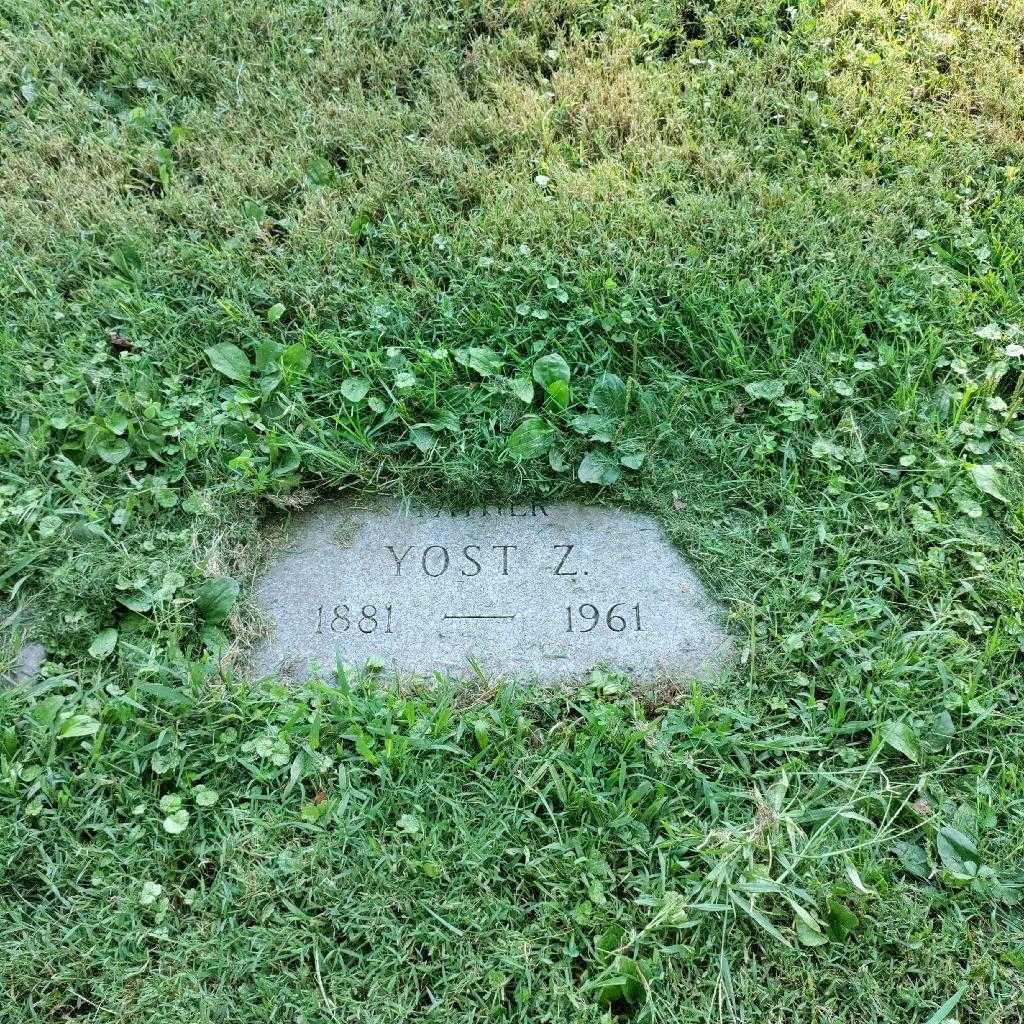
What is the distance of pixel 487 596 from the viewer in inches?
104

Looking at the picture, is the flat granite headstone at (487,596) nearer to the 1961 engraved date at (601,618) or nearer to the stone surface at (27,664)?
the 1961 engraved date at (601,618)

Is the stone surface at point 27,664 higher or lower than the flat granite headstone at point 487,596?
lower

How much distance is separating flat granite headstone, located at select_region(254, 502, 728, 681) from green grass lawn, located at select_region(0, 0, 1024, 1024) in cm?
9

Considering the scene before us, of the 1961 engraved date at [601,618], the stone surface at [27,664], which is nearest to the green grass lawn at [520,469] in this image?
the stone surface at [27,664]

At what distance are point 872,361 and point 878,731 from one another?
1178mm

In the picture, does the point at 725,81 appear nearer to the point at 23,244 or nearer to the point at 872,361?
the point at 872,361

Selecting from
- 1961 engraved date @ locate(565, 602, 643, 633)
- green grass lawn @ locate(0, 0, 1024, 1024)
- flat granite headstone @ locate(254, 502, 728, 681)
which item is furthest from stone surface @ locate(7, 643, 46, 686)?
1961 engraved date @ locate(565, 602, 643, 633)

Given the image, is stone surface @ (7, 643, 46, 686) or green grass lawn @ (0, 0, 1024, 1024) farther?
stone surface @ (7, 643, 46, 686)

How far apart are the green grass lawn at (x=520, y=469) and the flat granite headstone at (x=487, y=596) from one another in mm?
92

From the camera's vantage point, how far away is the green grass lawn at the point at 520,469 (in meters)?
2.12

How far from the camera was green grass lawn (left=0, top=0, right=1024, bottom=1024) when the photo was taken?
2121 mm

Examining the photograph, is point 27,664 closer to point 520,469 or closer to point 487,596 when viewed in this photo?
point 487,596

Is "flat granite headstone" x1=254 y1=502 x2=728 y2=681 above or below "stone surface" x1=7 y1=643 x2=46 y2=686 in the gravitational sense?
above

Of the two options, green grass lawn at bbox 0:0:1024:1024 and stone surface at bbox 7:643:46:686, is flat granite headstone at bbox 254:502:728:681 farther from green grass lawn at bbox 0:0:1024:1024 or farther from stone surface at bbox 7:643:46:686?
stone surface at bbox 7:643:46:686
